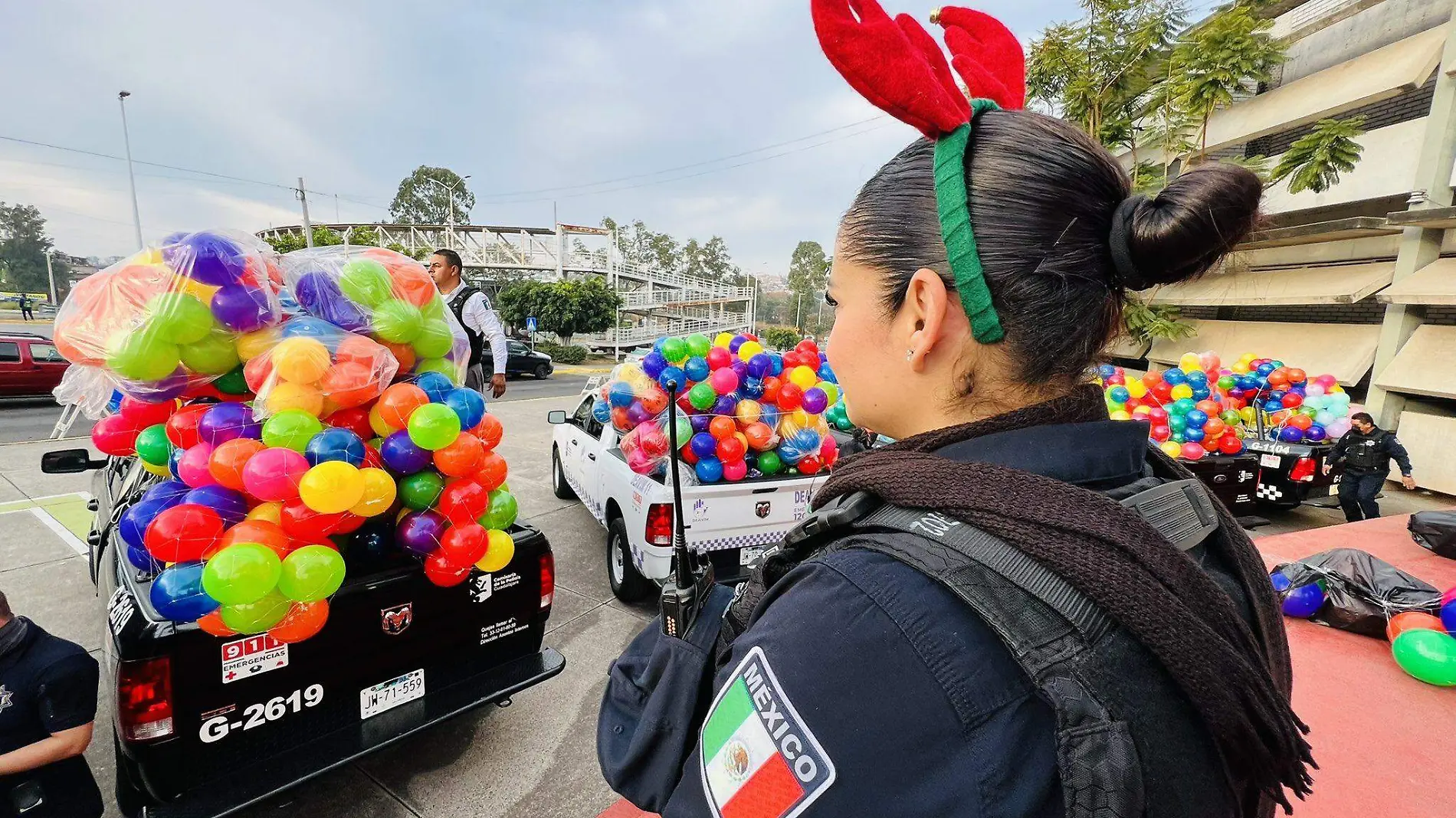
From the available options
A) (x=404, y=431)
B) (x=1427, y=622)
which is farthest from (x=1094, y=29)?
(x=404, y=431)

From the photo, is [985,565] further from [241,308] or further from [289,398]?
[241,308]

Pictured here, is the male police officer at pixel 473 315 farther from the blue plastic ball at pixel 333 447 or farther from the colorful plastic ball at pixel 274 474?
the colorful plastic ball at pixel 274 474

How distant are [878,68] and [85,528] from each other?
7.48 meters

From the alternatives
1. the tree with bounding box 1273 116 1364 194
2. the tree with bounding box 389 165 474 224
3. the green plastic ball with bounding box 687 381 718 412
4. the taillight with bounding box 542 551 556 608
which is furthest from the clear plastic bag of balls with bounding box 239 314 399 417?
the tree with bounding box 389 165 474 224

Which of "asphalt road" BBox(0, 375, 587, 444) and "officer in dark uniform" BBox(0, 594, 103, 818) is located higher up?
"officer in dark uniform" BBox(0, 594, 103, 818)

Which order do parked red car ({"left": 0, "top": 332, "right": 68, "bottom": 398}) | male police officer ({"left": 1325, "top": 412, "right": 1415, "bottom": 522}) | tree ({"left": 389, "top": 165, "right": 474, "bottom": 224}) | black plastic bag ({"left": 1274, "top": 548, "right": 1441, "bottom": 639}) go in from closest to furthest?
black plastic bag ({"left": 1274, "top": 548, "right": 1441, "bottom": 639})
male police officer ({"left": 1325, "top": 412, "right": 1415, "bottom": 522})
parked red car ({"left": 0, "top": 332, "right": 68, "bottom": 398})
tree ({"left": 389, "top": 165, "right": 474, "bottom": 224})

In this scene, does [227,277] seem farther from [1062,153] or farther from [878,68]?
[1062,153]

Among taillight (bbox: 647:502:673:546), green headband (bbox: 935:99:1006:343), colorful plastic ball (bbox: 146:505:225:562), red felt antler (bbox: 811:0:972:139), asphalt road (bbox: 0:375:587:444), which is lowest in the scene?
asphalt road (bbox: 0:375:587:444)

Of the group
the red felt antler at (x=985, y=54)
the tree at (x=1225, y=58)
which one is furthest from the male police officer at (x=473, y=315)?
the tree at (x=1225, y=58)

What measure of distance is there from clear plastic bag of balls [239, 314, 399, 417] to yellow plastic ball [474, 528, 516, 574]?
2.30ft

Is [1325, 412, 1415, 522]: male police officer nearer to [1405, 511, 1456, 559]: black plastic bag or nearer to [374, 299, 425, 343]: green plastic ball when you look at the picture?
[1405, 511, 1456, 559]: black plastic bag

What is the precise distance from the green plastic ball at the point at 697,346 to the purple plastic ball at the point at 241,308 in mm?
2441

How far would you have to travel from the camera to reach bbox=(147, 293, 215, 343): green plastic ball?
2150 mm

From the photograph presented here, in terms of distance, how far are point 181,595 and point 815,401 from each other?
127 inches
